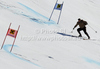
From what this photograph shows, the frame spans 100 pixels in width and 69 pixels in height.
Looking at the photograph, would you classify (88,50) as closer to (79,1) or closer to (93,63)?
(93,63)

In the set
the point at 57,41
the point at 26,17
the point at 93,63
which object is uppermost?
the point at 26,17

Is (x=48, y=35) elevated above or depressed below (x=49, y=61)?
above

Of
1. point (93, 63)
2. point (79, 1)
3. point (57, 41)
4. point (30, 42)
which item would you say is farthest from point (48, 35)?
point (79, 1)

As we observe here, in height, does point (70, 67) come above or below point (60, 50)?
below

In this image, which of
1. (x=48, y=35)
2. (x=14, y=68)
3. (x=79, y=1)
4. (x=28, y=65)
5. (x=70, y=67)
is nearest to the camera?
(x=14, y=68)

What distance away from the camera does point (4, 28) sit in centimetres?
595

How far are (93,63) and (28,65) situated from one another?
238 centimetres

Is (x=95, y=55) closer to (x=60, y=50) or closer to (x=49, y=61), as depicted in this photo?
(x=60, y=50)

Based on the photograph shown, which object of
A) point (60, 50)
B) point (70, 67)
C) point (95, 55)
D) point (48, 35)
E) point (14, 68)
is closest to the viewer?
point (14, 68)

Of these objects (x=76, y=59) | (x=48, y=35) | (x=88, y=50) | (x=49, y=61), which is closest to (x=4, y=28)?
→ (x=48, y=35)

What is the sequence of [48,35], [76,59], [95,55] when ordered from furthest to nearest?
[48,35] < [95,55] < [76,59]

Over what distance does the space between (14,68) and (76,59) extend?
230 cm

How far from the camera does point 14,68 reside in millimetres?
3648

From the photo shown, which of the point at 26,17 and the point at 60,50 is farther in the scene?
the point at 26,17
